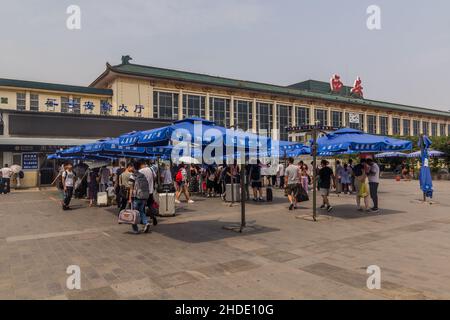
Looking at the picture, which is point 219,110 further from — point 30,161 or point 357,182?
point 357,182

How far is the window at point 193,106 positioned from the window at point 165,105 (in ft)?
3.84

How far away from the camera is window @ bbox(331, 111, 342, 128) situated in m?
48.4

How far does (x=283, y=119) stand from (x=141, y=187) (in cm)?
3682

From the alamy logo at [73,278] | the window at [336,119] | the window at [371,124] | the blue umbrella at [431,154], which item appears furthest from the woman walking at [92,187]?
the window at [371,124]

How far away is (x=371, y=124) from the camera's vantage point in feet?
176

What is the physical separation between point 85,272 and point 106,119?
73.5ft

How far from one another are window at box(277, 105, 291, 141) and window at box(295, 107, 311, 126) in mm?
1531

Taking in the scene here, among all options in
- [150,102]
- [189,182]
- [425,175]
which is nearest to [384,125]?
[150,102]

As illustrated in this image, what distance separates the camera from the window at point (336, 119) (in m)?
48.4

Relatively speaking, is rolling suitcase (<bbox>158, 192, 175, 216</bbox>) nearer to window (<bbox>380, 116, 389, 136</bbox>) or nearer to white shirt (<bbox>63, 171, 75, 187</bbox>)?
white shirt (<bbox>63, 171, 75, 187</bbox>)

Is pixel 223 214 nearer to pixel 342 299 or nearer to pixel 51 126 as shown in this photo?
pixel 342 299

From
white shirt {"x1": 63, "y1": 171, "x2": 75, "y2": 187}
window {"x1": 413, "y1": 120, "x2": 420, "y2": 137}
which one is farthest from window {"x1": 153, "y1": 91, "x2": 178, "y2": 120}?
window {"x1": 413, "y1": 120, "x2": 420, "y2": 137}

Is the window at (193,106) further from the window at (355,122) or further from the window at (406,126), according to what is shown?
the window at (406,126)

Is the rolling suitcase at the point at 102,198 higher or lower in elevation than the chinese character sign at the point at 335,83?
lower
